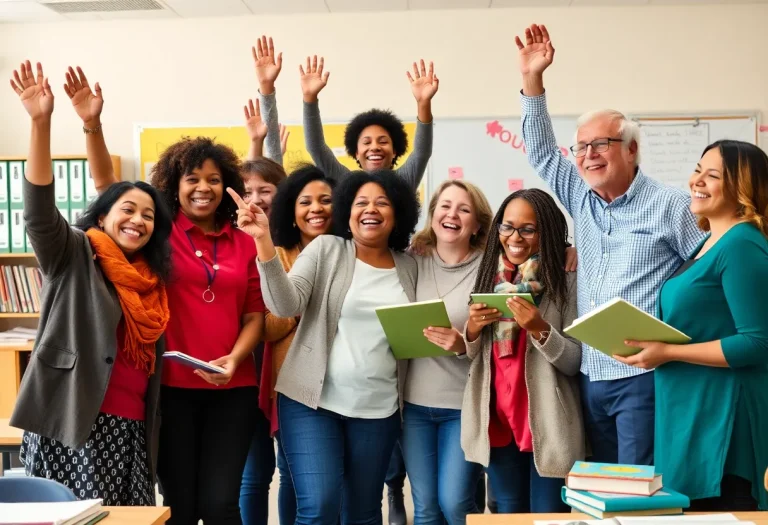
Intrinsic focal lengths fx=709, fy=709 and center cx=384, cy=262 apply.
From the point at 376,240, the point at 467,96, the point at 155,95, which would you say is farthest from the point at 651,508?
the point at 155,95

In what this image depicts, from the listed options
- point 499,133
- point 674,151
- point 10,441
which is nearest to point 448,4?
point 499,133

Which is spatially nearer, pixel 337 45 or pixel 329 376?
pixel 329 376

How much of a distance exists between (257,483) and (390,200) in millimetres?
1202

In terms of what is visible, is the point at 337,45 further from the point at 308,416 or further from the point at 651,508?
the point at 651,508

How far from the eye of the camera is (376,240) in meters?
2.42

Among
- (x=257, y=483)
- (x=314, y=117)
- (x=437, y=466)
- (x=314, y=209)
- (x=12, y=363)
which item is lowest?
(x=257, y=483)

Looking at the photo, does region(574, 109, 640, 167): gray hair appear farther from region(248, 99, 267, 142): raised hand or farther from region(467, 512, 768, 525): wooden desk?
region(248, 99, 267, 142): raised hand

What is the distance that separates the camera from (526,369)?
2.22 m

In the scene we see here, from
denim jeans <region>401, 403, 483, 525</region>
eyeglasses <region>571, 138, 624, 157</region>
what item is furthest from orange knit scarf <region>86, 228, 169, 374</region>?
eyeglasses <region>571, 138, 624, 157</region>

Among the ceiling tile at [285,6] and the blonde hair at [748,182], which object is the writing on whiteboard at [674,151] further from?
the blonde hair at [748,182]

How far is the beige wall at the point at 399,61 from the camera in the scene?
5059 mm

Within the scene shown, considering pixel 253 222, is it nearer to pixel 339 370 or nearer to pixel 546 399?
pixel 339 370

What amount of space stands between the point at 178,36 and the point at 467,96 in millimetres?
2198

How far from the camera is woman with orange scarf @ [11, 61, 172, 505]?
196 centimetres
